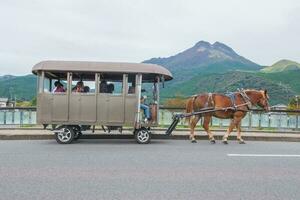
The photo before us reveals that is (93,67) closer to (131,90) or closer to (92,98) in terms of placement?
(92,98)

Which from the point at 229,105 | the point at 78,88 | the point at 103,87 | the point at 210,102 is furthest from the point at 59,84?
the point at 229,105

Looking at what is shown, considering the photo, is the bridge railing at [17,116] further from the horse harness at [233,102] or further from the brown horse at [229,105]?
the horse harness at [233,102]

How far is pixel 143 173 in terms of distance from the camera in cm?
805

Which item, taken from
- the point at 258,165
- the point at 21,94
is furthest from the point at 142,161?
the point at 21,94

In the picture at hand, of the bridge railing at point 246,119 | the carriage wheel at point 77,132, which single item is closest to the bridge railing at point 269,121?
the bridge railing at point 246,119

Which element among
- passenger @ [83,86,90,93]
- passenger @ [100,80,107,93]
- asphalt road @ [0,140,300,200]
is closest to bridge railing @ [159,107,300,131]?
passenger @ [100,80,107,93]

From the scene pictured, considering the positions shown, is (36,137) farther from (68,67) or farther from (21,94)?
(21,94)

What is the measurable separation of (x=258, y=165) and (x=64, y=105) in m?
6.32

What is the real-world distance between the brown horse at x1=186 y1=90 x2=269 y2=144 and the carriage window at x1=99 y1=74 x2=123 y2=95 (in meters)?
2.75

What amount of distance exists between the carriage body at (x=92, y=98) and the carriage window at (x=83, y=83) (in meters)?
0.05

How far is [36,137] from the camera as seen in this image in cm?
1432

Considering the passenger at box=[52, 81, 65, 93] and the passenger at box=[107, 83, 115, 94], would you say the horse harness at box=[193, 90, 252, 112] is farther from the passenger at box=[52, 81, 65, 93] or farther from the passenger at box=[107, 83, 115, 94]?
the passenger at box=[52, 81, 65, 93]

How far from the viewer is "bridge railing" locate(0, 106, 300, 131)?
16922 millimetres

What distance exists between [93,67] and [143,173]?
567 cm
